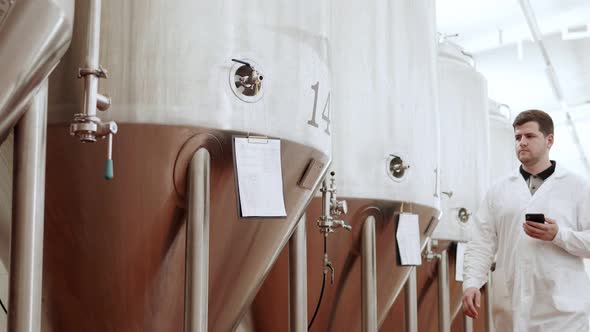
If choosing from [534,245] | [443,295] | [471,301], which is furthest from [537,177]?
[443,295]

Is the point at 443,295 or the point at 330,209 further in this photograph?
the point at 443,295

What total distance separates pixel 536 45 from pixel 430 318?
10.3ft

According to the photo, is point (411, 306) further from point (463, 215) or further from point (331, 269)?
point (463, 215)

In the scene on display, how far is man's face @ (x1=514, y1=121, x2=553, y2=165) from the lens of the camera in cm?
257

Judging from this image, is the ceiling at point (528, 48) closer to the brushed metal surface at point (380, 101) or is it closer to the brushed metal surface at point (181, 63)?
the brushed metal surface at point (380, 101)

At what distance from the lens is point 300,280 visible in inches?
73.7

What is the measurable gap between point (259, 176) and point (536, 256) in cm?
136

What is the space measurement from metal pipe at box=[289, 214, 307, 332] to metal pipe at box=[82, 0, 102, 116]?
2.73 ft

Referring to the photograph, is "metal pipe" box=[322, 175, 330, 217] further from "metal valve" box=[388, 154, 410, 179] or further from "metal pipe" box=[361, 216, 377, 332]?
"metal valve" box=[388, 154, 410, 179]

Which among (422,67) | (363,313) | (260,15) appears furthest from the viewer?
(422,67)

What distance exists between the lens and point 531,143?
2580 mm

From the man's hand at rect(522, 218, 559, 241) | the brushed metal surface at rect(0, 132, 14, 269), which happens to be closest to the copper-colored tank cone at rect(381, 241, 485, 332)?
the man's hand at rect(522, 218, 559, 241)

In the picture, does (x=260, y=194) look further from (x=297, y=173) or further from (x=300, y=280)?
(x=300, y=280)

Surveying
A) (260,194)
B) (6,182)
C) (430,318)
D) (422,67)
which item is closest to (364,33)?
(422,67)
